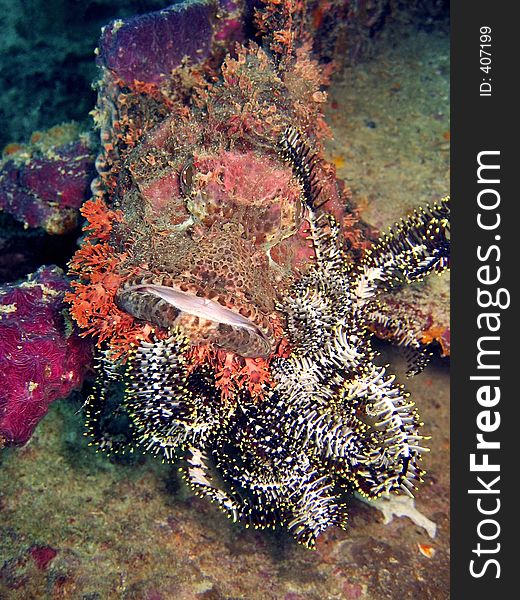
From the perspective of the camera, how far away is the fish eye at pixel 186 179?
329 centimetres

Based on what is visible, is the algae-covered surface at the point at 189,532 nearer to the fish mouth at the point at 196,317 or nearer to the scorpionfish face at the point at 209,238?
the scorpionfish face at the point at 209,238

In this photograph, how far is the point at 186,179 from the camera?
130 inches

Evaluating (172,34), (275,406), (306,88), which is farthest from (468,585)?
(172,34)

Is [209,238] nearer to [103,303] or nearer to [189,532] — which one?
[103,303]

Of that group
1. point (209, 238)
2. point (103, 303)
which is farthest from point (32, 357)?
point (209, 238)

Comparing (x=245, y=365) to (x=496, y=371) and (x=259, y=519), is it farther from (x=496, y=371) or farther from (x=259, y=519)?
(x=496, y=371)

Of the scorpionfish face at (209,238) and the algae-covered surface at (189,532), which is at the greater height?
the scorpionfish face at (209,238)

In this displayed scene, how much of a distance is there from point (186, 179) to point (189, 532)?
289 centimetres

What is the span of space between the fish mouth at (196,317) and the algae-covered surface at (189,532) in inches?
69.6

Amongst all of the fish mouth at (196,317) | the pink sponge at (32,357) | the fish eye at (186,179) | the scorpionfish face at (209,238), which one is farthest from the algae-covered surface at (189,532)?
the fish eye at (186,179)

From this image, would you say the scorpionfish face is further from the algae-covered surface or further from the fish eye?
the algae-covered surface

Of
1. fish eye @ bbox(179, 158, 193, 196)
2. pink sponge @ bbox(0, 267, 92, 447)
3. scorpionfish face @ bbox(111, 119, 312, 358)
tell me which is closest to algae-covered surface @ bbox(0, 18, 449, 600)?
pink sponge @ bbox(0, 267, 92, 447)

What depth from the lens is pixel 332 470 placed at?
352 centimetres

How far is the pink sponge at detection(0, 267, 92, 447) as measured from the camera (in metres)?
3.71
